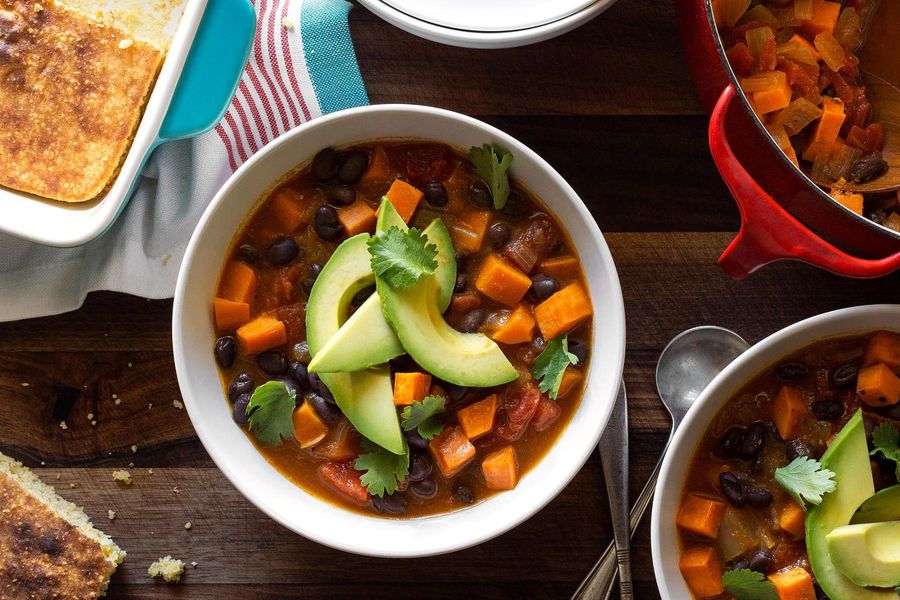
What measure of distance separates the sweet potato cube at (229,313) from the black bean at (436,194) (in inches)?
26.4

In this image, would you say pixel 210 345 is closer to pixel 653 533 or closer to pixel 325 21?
pixel 325 21

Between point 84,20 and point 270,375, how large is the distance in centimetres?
126

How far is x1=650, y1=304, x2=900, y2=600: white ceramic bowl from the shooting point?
2.72 metres

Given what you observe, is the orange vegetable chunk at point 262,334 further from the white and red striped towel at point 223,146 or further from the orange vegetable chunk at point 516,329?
the orange vegetable chunk at point 516,329

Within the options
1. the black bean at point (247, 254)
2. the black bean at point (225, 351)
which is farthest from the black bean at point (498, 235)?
the black bean at point (225, 351)

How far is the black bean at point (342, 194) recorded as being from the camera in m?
2.78

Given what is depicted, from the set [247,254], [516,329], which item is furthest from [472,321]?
[247,254]

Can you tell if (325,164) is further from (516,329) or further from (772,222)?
(772,222)

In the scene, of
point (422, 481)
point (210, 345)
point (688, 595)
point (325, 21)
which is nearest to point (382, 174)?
point (325, 21)

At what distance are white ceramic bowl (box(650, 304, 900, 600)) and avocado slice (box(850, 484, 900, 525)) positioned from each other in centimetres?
49

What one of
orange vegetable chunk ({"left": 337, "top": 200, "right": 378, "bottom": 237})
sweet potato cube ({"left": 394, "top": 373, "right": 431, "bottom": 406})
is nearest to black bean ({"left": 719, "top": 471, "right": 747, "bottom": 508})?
sweet potato cube ({"left": 394, "top": 373, "right": 431, "bottom": 406})

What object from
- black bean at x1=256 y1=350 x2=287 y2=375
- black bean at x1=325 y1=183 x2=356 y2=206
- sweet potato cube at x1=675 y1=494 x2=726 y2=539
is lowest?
sweet potato cube at x1=675 y1=494 x2=726 y2=539

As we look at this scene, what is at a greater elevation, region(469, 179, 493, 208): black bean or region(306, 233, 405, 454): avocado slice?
region(469, 179, 493, 208): black bean

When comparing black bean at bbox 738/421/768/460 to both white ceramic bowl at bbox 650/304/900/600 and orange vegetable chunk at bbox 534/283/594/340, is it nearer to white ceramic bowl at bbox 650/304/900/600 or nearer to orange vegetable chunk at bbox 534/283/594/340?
white ceramic bowl at bbox 650/304/900/600
